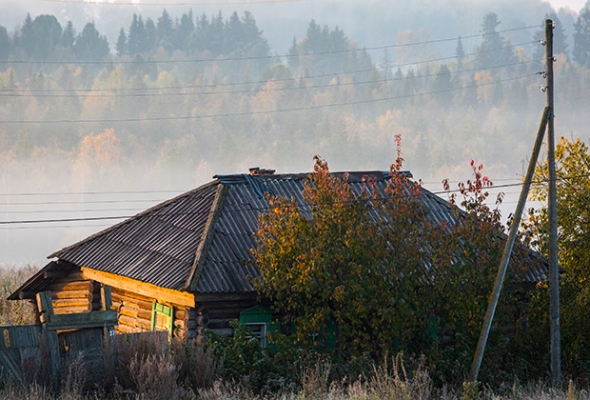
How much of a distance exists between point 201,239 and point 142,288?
70.4 inches

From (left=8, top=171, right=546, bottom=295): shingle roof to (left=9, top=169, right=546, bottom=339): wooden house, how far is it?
1.0 inches

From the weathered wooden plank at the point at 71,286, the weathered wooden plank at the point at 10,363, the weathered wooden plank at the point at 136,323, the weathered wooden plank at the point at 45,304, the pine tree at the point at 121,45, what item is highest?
the pine tree at the point at 121,45

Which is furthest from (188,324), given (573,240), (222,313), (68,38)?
(68,38)

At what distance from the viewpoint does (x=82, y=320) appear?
1438cm

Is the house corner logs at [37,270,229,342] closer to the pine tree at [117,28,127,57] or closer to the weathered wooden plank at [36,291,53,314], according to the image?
the weathered wooden plank at [36,291,53,314]

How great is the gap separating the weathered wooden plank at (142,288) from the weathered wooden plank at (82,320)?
4325 millimetres

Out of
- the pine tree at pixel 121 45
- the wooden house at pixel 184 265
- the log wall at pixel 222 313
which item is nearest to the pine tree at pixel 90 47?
the pine tree at pixel 121 45

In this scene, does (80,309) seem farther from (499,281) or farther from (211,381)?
(499,281)

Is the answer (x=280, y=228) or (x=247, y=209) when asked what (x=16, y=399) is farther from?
(x=247, y=209)

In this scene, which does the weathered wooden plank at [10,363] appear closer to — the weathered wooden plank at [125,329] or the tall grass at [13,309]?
the weathered wooden plank at [125,329]

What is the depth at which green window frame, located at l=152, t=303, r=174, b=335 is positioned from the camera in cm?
1988

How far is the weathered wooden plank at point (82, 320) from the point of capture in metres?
14.1

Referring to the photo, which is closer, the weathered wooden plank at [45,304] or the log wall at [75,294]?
the weathered wooden plank at [45,304]

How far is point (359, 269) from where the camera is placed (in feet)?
58.9
